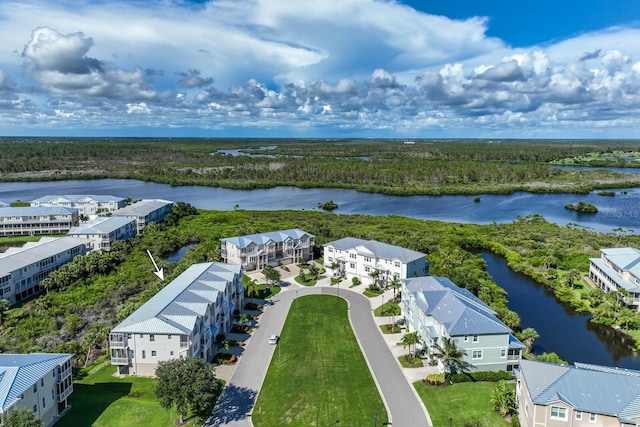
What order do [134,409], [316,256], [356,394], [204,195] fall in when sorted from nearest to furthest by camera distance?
[134,409] → [356,394] → [316,256] → [204,195]

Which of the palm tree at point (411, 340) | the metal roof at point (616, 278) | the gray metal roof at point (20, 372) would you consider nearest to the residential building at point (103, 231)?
the gray metal roof at point (20, 372)

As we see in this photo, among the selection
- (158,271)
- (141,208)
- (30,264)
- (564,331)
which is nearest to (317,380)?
(564,331)

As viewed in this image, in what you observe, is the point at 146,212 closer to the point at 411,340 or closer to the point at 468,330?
the point at 411,340

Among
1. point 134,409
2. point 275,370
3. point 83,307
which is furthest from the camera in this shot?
point 83,307

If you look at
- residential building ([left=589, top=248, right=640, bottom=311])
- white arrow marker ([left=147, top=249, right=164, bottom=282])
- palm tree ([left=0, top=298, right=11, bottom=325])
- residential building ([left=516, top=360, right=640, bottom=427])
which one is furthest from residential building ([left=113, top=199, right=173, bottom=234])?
residential building ([left=589, top=248, right=640, bottom=311])

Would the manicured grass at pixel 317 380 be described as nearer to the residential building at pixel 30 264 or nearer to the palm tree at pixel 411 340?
the palm tree at pixel 411 340

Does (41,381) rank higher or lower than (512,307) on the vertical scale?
higher

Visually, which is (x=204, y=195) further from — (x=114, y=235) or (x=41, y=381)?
(x=41, y=381)

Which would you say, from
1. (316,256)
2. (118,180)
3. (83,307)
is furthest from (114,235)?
(118,180)
